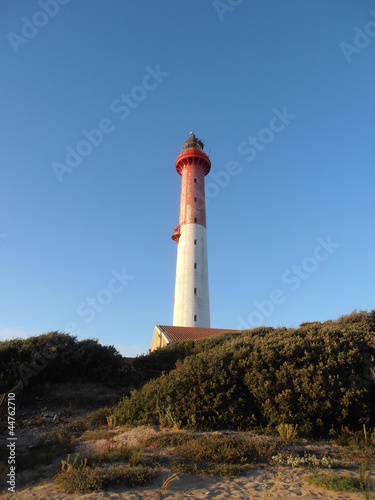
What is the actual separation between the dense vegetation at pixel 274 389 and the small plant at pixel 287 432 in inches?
13.5

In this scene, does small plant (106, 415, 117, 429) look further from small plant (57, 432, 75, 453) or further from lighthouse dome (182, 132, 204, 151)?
lighthouse dome (182, 132, 204, 151)

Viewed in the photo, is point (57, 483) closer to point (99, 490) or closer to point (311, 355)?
point (99, 490)

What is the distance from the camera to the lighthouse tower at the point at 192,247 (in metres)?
27.8

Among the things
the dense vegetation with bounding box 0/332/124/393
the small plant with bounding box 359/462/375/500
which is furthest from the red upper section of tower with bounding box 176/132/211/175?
the small plant with bounding box 359/462/375/500

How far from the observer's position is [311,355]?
347 inches

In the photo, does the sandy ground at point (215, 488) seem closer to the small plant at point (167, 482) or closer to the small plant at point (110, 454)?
the small plant at point (167, 482)

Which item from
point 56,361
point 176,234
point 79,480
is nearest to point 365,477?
point 79,480

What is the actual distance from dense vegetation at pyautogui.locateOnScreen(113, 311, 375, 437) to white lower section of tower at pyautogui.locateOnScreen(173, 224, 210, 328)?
1763 centimetres

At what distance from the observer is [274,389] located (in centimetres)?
834

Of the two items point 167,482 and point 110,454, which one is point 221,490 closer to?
point 167,482

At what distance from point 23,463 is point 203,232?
83.8 ft

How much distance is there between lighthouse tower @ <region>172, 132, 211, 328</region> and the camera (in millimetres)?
27797

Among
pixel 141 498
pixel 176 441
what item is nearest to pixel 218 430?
pixel 176 441

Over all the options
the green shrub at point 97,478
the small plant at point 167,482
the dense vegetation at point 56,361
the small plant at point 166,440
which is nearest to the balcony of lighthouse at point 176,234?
the dense vegetation at point 56,361
